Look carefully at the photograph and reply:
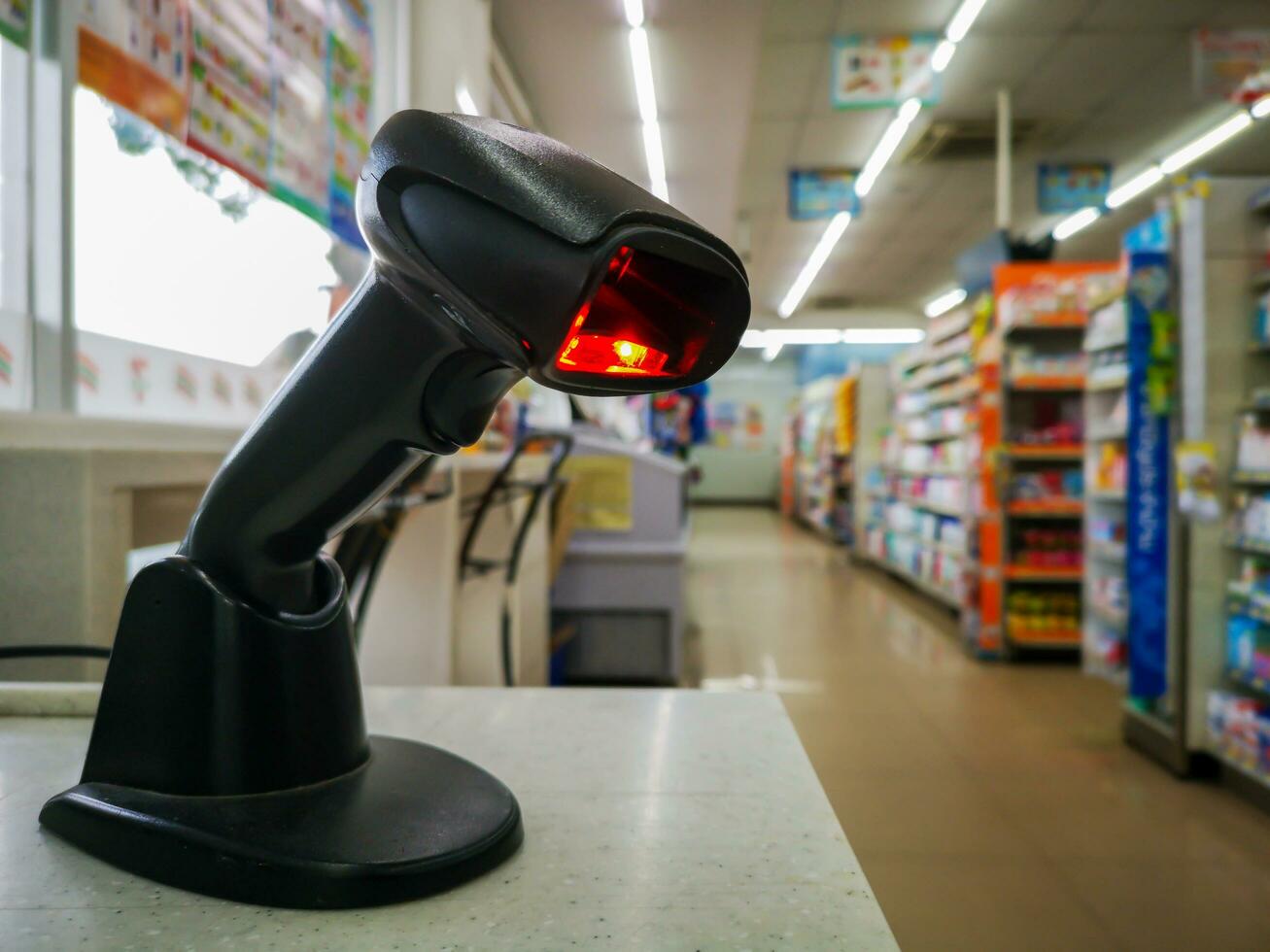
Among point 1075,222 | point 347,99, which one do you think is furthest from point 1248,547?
point 1075,222

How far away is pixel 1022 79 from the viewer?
20.1 feet

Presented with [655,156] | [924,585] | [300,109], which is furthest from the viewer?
[924,585]

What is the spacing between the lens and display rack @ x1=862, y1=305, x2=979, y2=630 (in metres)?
5.43

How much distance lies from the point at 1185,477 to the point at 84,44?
331 centimetres

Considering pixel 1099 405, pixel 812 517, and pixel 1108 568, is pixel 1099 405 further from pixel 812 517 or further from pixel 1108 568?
pixel 812 517

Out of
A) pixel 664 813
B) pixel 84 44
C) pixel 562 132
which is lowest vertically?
pixel 664 813

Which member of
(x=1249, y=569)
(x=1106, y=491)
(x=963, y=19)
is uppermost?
(x=963, y=19)

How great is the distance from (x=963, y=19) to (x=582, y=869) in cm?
598

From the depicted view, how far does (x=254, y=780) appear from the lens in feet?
1.61

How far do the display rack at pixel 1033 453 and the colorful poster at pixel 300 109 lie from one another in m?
4.02

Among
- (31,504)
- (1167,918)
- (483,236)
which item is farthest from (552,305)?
(1167,918)

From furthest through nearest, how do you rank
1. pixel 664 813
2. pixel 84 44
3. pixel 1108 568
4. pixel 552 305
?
1. pixel 1108 568
2. pixel 84 44
3. pixel 664 813
4. pixel 552 305

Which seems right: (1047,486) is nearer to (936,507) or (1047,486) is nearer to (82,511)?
(936,507)


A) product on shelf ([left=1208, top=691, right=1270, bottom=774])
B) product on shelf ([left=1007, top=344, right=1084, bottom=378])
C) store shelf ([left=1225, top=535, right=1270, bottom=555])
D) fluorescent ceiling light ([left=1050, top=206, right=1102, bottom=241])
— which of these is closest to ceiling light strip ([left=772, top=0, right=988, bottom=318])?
product on shelf ([left=1007, top=344, right=1084, bottom=378])
